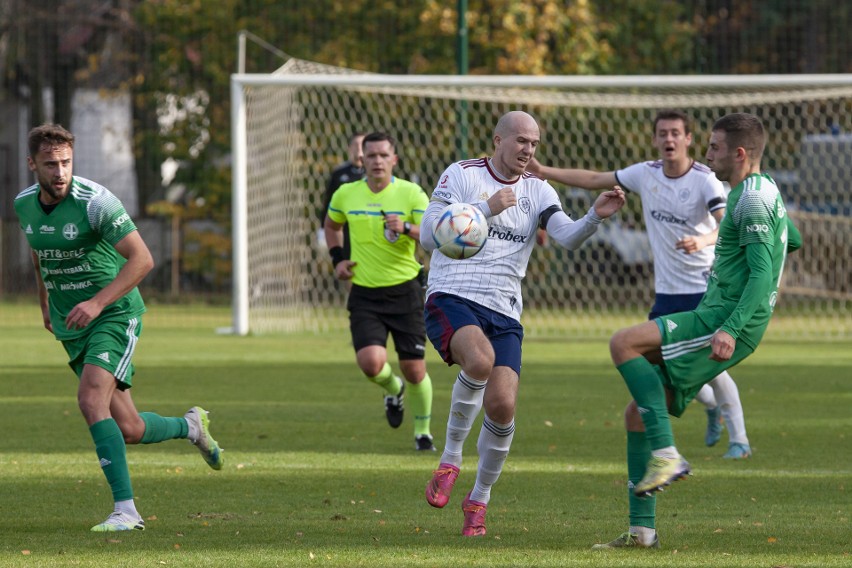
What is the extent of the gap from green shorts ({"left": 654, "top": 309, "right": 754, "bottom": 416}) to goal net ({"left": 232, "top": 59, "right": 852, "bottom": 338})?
1225cm

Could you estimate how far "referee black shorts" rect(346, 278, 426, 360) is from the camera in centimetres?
1029

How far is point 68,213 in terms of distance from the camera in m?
6.89

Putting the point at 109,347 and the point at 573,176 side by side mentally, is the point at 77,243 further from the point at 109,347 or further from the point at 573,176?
the point at 573,176

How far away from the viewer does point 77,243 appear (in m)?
6.96

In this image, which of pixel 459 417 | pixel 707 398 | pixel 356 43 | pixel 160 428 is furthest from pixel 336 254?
pixel 356 43

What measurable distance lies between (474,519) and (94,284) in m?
2.25

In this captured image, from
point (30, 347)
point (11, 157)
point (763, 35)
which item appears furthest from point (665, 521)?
point (11, 157)

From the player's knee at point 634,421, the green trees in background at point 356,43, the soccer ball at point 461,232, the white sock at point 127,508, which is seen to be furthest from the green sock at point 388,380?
the green trees in background at point 356,43

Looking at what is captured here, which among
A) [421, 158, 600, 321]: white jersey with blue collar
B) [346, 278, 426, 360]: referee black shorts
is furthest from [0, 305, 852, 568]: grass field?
[421, 158, 600, 321]: white jersey with blue collar

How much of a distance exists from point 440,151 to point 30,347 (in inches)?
297

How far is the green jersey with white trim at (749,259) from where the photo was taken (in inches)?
243

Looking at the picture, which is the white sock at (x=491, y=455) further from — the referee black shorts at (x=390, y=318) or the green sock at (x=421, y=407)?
the referee black shorts at (x=390, y=318)

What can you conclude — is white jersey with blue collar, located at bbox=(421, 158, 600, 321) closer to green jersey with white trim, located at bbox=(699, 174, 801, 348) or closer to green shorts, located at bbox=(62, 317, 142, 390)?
green jersey with white trim, located at bbox=(699, 174, 801, 348)

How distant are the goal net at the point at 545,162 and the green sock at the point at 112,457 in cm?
1177
